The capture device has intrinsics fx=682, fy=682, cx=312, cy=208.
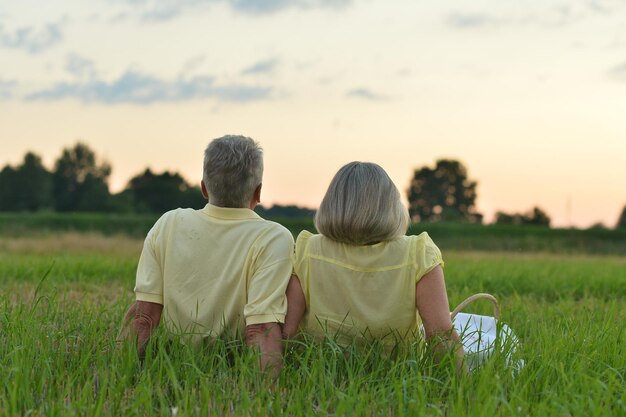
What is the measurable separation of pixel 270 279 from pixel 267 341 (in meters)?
0.31

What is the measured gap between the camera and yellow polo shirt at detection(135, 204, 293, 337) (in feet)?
11.3

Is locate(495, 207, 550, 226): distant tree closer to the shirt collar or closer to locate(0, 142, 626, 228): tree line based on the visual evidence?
locate(0, 142, 626, 228): tree line

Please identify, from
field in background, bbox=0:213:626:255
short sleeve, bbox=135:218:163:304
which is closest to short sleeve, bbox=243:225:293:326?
short sleeve, bbox=135:218:163:304

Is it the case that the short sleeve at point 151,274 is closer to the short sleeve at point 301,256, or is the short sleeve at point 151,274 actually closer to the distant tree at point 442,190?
the short sleeve at point 301,256

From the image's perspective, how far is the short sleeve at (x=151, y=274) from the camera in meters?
3.74

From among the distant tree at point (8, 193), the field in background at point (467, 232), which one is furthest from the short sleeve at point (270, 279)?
the distant tree at point (8, 193)

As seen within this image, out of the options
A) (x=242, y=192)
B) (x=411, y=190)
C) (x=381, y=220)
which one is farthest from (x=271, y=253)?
(x=411, y=190)

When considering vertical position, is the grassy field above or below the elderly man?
below

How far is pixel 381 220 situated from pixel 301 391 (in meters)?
0.86

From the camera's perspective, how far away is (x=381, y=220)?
126 inches

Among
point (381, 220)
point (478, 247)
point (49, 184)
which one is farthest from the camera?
point (49, 184)

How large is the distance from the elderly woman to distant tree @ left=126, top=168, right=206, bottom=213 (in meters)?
61.6

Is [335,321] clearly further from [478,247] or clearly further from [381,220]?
[478,247]

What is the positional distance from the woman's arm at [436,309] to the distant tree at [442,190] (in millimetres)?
64726
